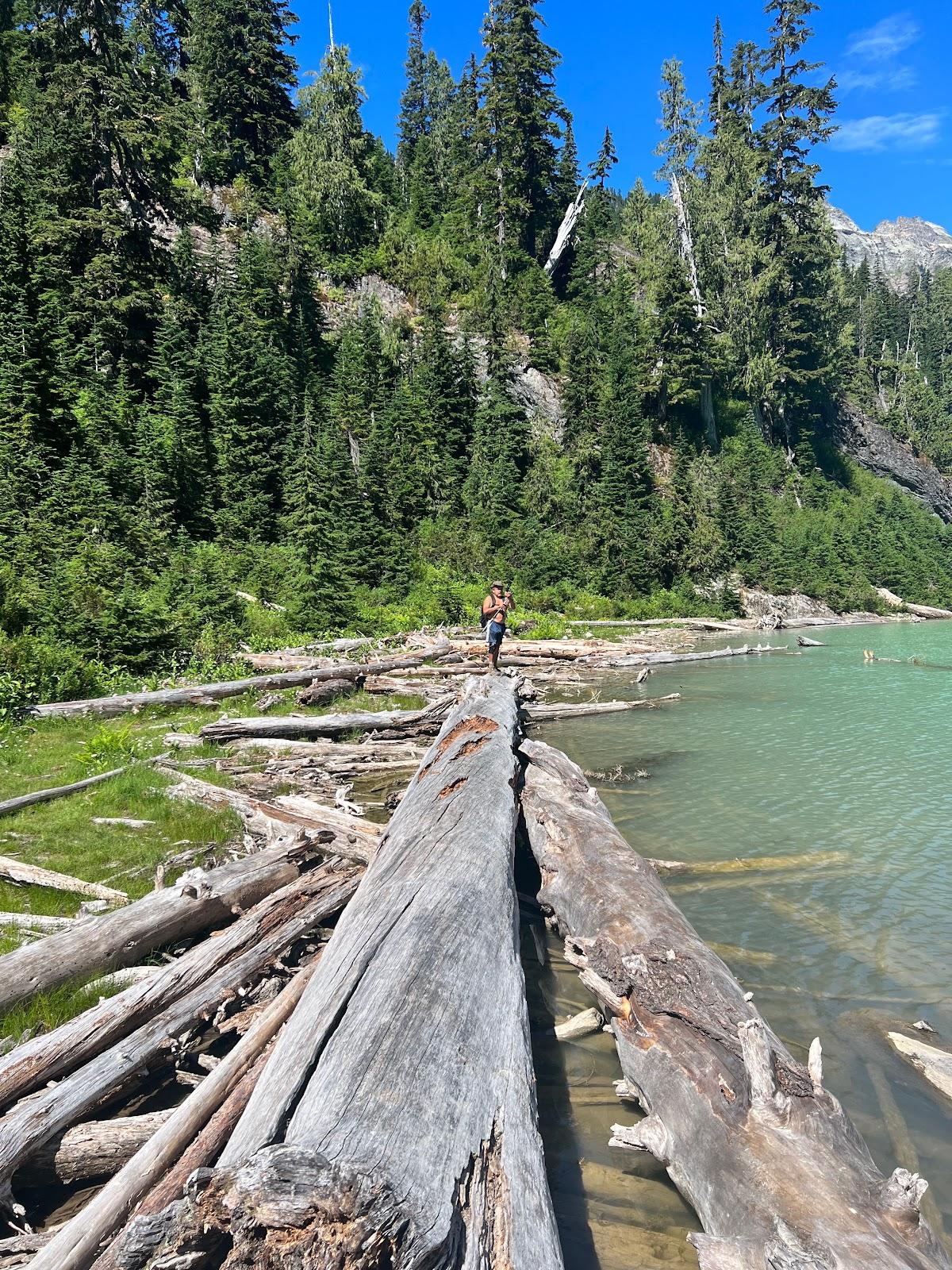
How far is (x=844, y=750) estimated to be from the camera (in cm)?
1190

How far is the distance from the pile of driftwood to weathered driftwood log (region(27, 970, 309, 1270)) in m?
0.01

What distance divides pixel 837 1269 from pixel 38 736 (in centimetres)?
1083

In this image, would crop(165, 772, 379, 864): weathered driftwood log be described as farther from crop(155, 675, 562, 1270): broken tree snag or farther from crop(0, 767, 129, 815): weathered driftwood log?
crop(155, 675, 562, 1270): broken tree snag

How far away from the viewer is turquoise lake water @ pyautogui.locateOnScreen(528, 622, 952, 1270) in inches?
141

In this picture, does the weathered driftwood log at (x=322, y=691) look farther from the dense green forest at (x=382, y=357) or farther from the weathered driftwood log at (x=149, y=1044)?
the weathered driftwood log at (x=149, y=1044)

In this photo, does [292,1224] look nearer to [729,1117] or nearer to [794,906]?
[729,1117]

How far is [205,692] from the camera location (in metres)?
12.5

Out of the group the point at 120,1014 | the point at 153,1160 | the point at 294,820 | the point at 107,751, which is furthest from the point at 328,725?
the point at 153,1160

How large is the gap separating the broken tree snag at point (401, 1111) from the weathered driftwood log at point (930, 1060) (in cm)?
257

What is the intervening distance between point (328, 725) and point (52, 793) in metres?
4.20

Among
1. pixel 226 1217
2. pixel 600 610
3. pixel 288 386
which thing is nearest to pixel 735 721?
pixel 226 1217

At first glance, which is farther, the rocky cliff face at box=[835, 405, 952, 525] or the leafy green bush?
the rocky cliff face at box=[835, 405, 952, 525]

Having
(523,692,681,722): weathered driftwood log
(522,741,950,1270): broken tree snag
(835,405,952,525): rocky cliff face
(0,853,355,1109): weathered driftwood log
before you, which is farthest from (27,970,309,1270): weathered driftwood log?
(835,405,952,525): rocky cliff face

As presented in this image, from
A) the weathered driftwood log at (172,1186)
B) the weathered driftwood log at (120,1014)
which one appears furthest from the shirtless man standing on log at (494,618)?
the weathered driftwood log at (172,1186)
